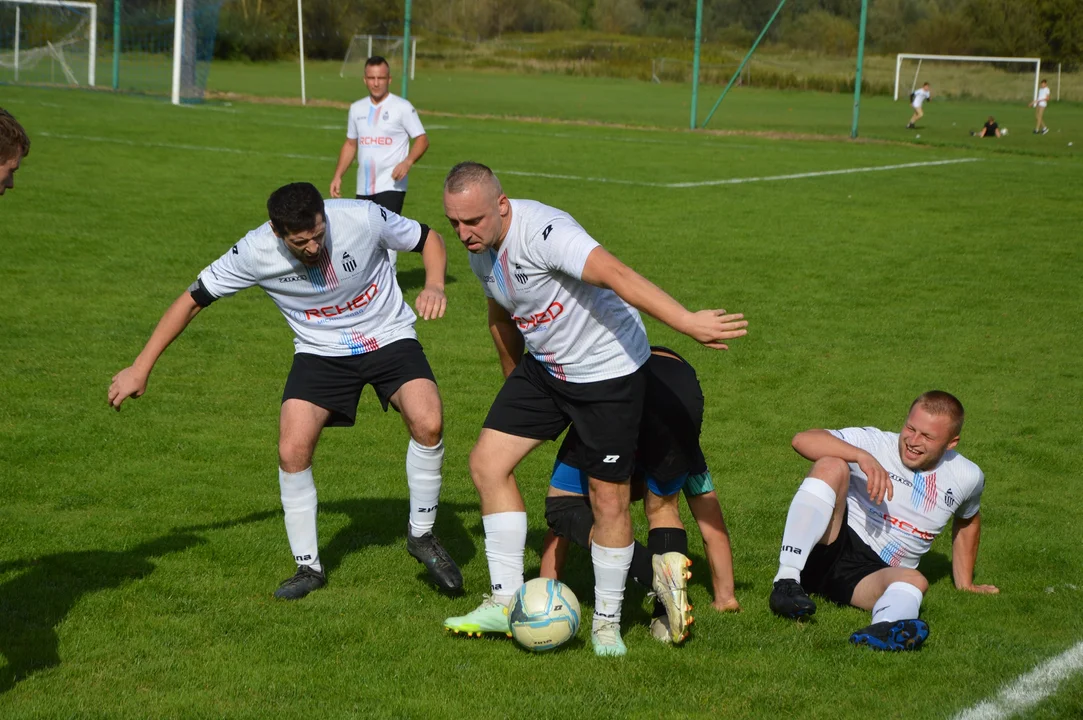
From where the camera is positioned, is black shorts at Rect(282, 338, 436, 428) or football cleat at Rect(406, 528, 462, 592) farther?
black shorts at Rect(282, 338, 436, 428)

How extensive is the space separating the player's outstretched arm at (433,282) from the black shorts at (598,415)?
650 mm

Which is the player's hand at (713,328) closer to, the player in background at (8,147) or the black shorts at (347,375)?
the black shorts at (347,375)

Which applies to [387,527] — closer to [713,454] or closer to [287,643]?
[287,643]

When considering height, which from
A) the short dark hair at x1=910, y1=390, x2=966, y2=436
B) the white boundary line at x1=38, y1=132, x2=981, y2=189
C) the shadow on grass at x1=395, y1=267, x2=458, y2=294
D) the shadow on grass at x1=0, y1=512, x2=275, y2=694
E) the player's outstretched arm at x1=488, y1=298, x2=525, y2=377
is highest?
the white boundary line at x1=38, y1=132, x2=981, y2=189

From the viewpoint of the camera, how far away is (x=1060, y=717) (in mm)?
4582

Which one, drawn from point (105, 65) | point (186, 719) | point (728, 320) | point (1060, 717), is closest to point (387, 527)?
point (186, 719)

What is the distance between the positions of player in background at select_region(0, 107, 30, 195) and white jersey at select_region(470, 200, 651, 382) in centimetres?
190

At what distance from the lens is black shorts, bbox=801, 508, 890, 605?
582 cm

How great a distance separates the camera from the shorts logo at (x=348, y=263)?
5957 mm

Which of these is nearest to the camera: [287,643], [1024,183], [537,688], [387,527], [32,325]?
[537,688]

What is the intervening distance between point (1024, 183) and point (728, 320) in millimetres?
20221

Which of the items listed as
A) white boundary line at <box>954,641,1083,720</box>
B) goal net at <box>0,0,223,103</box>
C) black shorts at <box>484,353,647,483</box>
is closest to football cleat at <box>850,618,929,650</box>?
white boundary line at <box>954,641,1083,720</box>

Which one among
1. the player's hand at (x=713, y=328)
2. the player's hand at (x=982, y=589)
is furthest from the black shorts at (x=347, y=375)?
the player's hand at (x=982, y=589)

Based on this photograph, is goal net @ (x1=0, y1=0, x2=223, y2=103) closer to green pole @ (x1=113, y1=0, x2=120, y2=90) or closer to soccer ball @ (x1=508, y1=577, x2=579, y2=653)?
green pole @ (x1=113, y1=0, x2=120, y2=90)
